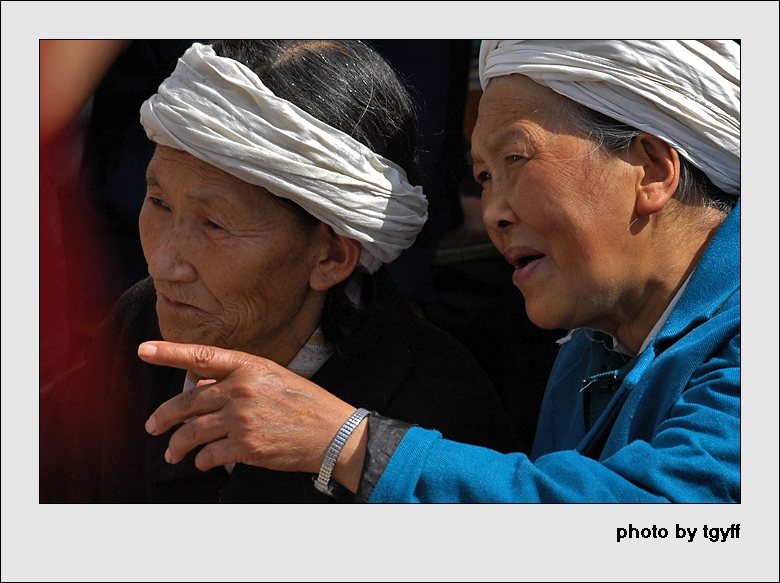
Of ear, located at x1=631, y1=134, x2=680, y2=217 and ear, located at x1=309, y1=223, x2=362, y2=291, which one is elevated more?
ear, located at x1=631, y1=134, x2=680, y2=217

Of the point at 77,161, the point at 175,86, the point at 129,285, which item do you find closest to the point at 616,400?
the point at 175,86

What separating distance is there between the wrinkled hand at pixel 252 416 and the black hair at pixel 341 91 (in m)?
0.51

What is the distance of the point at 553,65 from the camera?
6.39 ft

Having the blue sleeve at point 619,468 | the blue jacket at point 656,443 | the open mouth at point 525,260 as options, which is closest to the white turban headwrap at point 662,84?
the blue jacket at point 656,443

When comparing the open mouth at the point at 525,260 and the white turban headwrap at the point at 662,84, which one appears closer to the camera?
the white turban headwrap at the point at 662,84

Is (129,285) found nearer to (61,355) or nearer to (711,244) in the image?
(61,355)

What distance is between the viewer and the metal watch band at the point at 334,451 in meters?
1.81

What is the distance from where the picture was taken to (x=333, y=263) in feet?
7.62

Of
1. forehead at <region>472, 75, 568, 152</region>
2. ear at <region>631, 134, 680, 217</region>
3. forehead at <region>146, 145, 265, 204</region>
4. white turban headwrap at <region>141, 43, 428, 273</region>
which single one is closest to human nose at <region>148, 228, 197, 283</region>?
forehead at <region>146, 145, 265, 204</region>

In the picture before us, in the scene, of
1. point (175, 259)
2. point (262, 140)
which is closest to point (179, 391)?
point (175, 259)

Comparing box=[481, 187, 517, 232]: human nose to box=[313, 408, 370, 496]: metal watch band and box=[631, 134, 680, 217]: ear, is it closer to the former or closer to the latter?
box=[631, 134, 680, 217]: ear

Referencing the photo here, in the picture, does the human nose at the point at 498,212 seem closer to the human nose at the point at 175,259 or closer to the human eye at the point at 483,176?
the human eye at the point at 483,176

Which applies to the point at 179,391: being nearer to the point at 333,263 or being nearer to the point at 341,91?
the point at 333,263

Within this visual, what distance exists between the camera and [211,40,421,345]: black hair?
2.13 m
